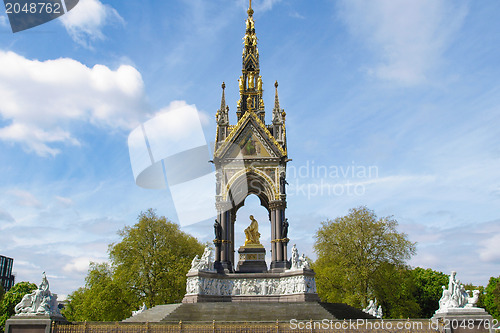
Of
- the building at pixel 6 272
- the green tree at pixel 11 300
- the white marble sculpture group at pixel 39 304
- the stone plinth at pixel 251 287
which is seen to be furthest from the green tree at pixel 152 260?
the building at pixel 6 272

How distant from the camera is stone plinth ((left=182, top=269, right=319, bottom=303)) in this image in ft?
66.4

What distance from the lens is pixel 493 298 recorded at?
49312 mm

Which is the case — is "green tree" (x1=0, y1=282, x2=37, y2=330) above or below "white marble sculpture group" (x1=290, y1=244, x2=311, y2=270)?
below

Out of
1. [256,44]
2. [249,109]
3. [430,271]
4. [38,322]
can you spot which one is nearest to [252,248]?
[249,109]

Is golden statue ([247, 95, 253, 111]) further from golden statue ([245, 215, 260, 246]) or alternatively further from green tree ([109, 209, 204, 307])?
green tree ([109, 209, 204, 307])

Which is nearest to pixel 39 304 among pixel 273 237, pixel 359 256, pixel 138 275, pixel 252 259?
pixel 252 259

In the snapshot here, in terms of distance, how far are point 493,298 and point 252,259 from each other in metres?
41.0

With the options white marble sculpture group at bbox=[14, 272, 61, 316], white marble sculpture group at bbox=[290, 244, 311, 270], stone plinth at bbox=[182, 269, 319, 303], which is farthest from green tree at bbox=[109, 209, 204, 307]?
white marble sculpture group at bbox=[14, 272, 61, 316]

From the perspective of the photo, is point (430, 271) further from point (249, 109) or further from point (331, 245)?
point (249, 109)

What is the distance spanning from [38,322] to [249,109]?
15529 mm

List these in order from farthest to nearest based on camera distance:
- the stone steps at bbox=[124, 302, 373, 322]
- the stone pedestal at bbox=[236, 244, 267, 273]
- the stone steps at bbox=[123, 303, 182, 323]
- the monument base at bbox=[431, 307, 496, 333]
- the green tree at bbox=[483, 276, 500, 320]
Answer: the green tree at bbox=[483, 276, 500, 320] → the stone pedestal at bbox=[236, 244, 267, 273] → the stone steps at bbox=[123, 303, 182, 323] → the stone steps at bbox=[124, 302, 373, 322] → the monument base at bbox=[431, 307, 496, 333]

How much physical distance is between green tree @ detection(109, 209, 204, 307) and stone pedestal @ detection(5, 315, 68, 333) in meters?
18.5

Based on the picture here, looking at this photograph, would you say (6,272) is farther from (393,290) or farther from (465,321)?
(465,321)

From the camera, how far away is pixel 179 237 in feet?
127
